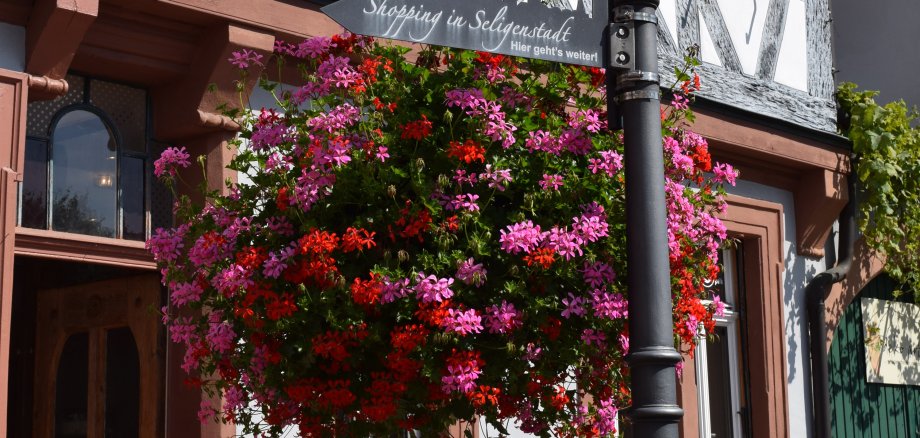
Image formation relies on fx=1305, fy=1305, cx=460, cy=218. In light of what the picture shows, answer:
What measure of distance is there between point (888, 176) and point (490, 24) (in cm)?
745

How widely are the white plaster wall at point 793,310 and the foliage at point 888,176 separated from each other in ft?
2.28

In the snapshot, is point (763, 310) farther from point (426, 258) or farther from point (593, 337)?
point (426, 258)

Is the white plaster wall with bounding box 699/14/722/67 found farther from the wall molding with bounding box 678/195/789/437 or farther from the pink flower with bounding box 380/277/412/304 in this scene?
the pink flower with bounding box 380/277/412/304

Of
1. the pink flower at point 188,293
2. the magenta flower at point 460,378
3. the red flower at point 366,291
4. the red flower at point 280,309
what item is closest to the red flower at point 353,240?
the red flower at point 366,291

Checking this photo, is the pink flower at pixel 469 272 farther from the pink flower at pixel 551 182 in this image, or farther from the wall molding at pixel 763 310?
the wall molding at pixel 763 310

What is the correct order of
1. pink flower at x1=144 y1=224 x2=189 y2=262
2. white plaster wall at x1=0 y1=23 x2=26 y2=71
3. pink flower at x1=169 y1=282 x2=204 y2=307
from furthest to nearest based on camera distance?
1. white plaster wall at x1=0 y1=23 x2=26 y2=71
2. pink flower at x1=144 y1=224 x2=189 y2=262
3. pink flower at x1=169 y1=282 x2=204 y2=307

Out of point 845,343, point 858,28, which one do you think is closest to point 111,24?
point 845,343

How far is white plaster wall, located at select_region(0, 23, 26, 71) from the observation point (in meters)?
5.98

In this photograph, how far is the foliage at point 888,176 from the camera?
1077 cm

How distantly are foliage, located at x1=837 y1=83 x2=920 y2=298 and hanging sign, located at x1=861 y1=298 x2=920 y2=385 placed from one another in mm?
335

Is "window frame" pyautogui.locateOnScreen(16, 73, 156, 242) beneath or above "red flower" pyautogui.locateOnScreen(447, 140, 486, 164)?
above

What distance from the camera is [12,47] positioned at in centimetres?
602

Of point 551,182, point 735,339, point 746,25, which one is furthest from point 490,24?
point 735,339

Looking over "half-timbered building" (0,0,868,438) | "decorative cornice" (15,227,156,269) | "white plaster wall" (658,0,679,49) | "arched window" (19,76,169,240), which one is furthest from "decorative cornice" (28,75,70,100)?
"white plaster wall" (658,0,679,49)
